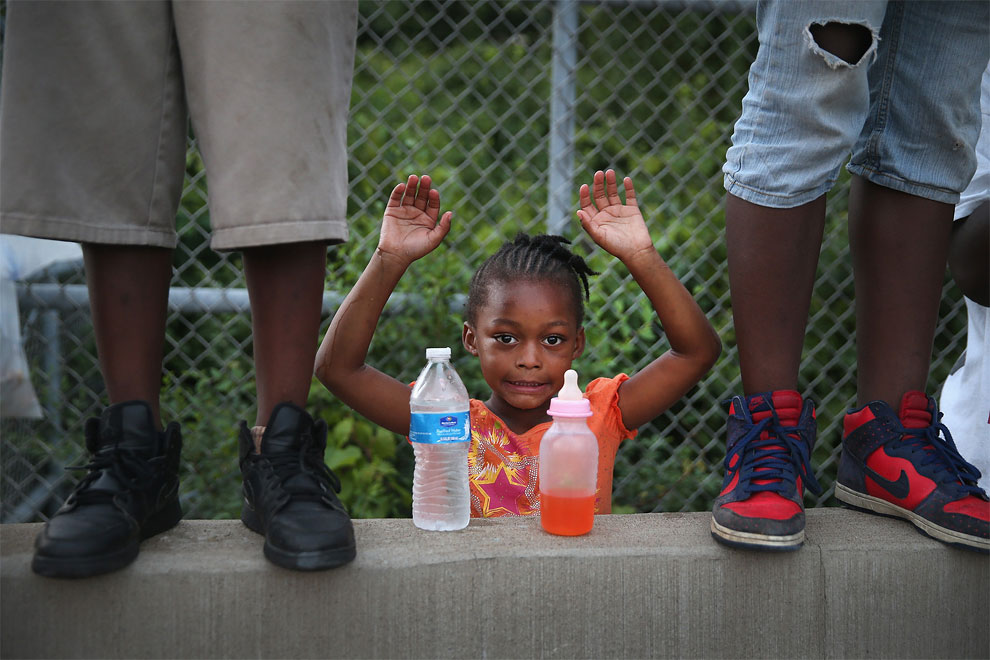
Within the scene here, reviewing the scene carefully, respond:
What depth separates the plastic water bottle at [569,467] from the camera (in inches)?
73.2

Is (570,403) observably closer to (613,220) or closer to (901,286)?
(613,220)

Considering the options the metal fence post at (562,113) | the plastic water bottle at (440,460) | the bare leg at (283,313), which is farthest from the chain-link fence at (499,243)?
the bare leg at (283,313)

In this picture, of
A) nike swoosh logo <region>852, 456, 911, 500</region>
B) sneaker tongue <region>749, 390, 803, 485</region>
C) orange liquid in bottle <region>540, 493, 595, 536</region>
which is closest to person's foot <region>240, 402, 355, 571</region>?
orange liquid in bottle <region>540, 493, 595, 536</region>

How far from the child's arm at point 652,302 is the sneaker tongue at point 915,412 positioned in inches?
18.3

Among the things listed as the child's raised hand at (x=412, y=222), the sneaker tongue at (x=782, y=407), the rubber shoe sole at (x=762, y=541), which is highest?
the child's raised hand at (x=412, y=222)

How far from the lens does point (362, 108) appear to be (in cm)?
374

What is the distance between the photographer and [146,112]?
1.74 meters

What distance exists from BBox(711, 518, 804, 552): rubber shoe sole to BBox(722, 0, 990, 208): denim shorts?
0.72 meters

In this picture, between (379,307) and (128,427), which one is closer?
(128,427)

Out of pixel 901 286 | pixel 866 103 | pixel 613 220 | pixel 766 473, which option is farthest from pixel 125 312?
pixel 901 286

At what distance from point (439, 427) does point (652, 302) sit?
673 millimetres

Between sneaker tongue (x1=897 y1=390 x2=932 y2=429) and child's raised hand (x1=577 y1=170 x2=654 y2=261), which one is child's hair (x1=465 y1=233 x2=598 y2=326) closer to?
child's raised hand (x1=577 y1=170 x2=654 y2=261)

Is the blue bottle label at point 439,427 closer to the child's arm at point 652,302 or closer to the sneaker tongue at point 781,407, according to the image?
the child's arm at point 652,302

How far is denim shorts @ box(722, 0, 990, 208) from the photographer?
174 cm
